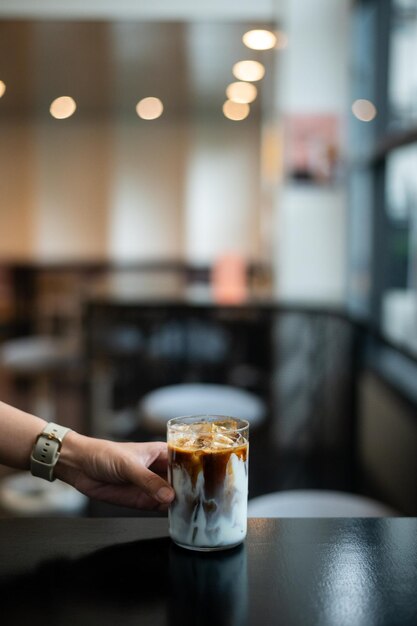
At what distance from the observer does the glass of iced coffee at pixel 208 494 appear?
2.87 ft

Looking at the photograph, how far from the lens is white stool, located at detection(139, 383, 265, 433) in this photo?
2.62 m

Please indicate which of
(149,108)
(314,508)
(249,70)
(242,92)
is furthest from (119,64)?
(314,508)

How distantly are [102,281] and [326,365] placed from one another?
20.1 feet

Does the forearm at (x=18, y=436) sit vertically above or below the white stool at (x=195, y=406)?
above

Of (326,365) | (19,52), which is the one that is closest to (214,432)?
(326,365)

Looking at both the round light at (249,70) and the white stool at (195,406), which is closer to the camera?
the white stool at (195,406)

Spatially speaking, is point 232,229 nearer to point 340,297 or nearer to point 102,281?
point 102,281

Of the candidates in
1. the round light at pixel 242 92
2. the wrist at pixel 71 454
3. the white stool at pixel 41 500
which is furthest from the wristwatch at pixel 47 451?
the round light at pixel 242 92

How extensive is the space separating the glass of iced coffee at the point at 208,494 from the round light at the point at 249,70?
559 centimetres

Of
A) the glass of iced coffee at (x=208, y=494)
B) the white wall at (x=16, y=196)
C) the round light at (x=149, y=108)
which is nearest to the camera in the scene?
the glass of iced coffee at (x=208, y=494)

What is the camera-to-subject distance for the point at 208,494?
875 mm

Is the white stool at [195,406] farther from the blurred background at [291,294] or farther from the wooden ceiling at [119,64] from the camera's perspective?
the wooden ceiling at [119,64]

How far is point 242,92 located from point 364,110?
4248 millimetres

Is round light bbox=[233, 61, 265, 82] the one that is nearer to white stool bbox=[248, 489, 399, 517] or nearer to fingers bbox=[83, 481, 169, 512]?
white stool bbox=[248, 489, 399, 517]
